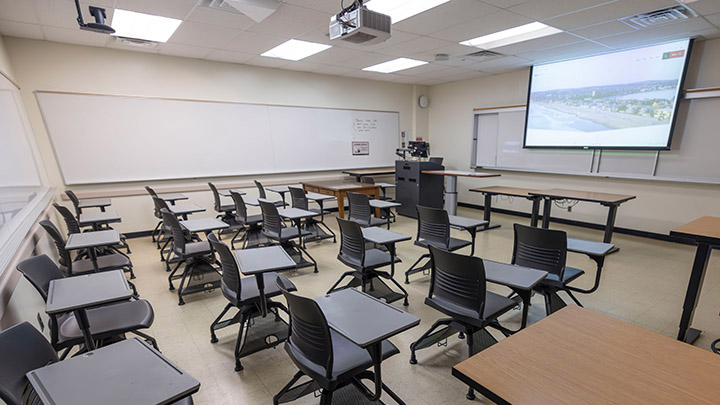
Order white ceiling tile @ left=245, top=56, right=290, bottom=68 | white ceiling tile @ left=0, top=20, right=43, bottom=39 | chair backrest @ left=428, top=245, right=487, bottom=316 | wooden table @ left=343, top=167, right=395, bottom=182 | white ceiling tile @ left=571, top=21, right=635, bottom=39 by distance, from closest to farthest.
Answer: chair backrest @ left=428, top=245, right=487, bottom=316 → white ceiling tile @ left=0, top=20, right=43, bottom=39 → white ceiling tile @ left=571, top=21, right=635, bottom=39 → white ceiling tile @ left=245, top=56, right=290, bottom=68 → wooden table @ left=343, top=167, right=395, bottom=182

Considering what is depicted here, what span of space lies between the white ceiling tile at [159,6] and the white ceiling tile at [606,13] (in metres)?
3.96

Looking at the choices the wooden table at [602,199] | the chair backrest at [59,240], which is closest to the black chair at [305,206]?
the chair backrest at [59,240]

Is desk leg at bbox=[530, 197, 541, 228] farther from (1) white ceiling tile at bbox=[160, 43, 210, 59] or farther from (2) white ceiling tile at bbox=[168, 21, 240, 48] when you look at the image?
(1) white ceiling tile at bbox=[160, 43, 210, 59]

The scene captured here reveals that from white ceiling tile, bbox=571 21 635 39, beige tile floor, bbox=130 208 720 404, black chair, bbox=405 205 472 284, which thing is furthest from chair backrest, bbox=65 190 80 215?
white ceiling tile, bbox=571 21 635 39

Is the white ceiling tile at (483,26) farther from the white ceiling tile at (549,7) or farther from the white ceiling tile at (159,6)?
the white ceiling tile at (159,6)

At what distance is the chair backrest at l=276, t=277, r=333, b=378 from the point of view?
136cm

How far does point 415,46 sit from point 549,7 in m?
1.78

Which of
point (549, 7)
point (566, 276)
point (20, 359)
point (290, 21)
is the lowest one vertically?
point (566, 276)

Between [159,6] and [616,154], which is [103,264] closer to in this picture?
[159,6]

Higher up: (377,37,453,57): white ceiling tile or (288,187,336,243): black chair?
(377,37,453,57): white ceiling tile

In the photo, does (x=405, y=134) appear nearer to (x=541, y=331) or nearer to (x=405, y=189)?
(x=405, y=189)

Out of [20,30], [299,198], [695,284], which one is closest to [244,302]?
[299,198]

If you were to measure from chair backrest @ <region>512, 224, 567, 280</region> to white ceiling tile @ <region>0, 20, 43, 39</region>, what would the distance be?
19.0 feet

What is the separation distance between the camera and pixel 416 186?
19.8 feet
